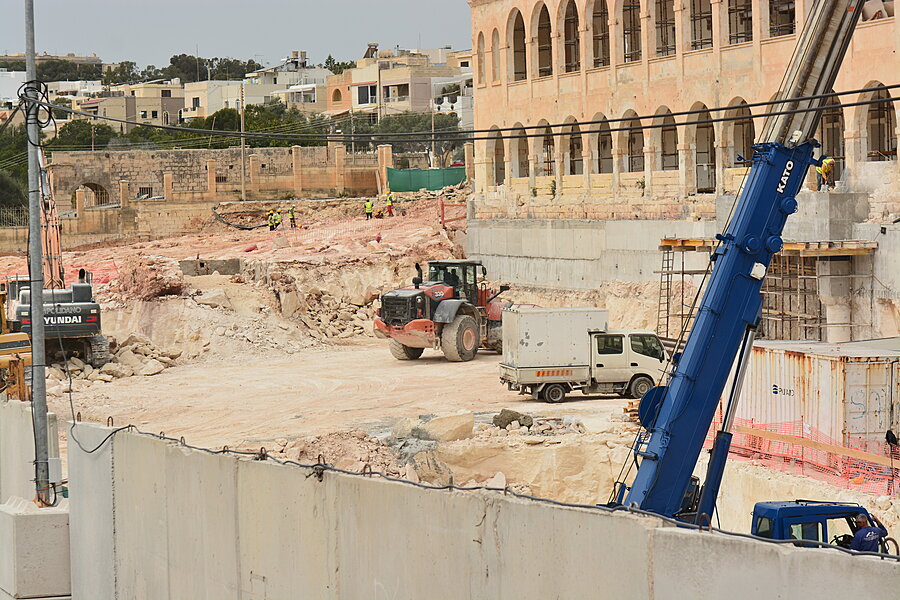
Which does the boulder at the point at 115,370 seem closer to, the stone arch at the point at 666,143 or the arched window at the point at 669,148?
the stone arch at the point at 666,143

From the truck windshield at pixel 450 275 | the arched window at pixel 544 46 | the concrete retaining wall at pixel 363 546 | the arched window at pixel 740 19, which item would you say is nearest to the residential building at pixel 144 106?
the arched window at pixel 544 46

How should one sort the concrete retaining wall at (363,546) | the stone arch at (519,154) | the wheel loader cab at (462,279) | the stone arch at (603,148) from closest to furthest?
the concrete retaining wall at (363,546) < the wheel loader cab at (462,279) < the stone arch at (603,148) < the stone arch at (519,154)

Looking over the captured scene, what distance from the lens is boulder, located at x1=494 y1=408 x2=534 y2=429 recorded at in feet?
72.7

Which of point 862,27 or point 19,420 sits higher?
point 862,27

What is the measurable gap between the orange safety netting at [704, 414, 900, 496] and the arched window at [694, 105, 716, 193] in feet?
63.5

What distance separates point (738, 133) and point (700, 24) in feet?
13.1

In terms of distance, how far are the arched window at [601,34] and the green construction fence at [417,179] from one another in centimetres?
2369

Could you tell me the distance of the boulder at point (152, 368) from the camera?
31250mm

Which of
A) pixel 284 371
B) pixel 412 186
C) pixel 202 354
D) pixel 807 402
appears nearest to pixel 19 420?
pixel 807 402

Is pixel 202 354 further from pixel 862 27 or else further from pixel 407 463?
pixel 862 27

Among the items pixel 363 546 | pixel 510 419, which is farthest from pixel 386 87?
pixel 363 546

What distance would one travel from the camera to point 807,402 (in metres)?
18.2

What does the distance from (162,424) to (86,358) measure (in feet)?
22.9

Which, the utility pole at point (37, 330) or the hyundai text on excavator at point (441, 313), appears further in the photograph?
the hyundai text on excavator at point (441, 313)
